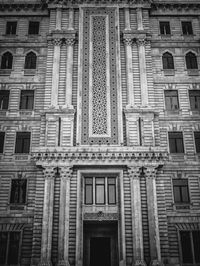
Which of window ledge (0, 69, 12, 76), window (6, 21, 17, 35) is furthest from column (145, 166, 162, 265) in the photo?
window (6, 21, 17, 35)

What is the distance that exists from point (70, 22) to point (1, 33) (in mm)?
6240

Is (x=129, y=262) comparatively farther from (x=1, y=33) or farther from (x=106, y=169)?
(x=1, y=33)

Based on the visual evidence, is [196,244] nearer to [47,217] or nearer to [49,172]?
[47,217]

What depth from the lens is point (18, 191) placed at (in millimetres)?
21188

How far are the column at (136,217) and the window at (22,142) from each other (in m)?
8.02

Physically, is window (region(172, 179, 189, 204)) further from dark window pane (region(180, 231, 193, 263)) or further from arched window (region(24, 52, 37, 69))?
arched window (region(24, 52, 37, 69))

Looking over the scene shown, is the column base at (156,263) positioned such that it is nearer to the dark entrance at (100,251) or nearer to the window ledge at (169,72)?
the dark entrance at (100,251)

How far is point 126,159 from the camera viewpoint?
20.7 meters

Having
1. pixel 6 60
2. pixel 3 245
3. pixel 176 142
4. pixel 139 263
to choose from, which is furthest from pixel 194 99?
pixel 3 245

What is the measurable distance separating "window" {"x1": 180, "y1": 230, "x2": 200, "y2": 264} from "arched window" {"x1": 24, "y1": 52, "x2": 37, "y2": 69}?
17.6 m

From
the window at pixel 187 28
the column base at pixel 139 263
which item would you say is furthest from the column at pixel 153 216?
the window at pixel 187 28

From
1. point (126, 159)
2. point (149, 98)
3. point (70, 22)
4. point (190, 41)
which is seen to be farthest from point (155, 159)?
point (70, 22)

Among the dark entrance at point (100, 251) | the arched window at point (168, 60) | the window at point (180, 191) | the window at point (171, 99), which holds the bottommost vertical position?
the dark entrance at point (100, 251)

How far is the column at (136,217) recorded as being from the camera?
736 inches
